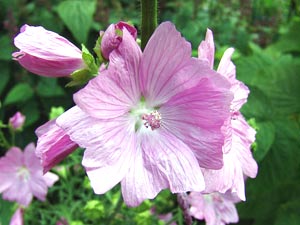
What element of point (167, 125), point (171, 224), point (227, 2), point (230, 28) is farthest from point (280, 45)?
point (167, 125)

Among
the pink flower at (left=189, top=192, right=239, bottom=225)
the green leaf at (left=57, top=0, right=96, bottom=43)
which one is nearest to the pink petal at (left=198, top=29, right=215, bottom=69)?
the pink flower at (left=189, top=192, right=239, bottom=225)

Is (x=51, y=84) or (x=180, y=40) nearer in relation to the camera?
(x=180, y=40)

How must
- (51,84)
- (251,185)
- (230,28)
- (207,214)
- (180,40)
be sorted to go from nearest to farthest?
(180,40)
(207,214)
(251,185)
(51,84)
(230,28)

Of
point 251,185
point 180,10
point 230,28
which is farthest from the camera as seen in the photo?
point 180,10

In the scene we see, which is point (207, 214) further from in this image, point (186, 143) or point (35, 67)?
point (35, 67)

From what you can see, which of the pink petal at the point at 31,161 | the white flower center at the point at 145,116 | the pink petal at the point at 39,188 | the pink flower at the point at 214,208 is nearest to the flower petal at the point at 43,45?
the white flower center at the point at 145,116

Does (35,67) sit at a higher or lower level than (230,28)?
higher

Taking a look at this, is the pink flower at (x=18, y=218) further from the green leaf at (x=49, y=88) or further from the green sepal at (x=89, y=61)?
the green leaf at (x=49, y=88)
